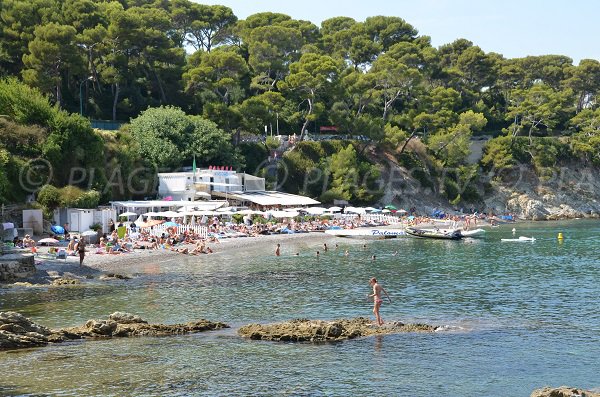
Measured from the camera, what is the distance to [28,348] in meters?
22.4

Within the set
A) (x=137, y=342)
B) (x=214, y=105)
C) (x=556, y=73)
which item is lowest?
(x=137, y=342)

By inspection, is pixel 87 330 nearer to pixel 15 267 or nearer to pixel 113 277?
pixel 15 267

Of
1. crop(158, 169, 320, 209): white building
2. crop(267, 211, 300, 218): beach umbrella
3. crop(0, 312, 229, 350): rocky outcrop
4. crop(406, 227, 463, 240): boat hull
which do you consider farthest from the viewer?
Answer: crop(158, 169, 320, 209): white building

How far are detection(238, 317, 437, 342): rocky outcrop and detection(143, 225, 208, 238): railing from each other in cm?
3045

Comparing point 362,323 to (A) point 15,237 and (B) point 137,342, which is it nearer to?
(B) point 137,342

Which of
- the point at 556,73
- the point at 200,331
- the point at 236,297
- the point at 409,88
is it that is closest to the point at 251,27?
the point at 409,88

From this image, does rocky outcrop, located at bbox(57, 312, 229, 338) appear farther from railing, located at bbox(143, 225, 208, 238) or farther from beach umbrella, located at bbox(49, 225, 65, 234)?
railing, located at bbox(143, 225, 208, 238)

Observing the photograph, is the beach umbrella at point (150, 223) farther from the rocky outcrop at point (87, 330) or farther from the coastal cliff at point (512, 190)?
the coastal cliff at point (512, 190)

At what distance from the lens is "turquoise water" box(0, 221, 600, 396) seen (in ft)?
62.6

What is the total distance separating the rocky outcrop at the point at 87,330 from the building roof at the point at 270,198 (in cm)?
4427

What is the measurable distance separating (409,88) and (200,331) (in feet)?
251

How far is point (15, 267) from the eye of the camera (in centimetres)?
3562

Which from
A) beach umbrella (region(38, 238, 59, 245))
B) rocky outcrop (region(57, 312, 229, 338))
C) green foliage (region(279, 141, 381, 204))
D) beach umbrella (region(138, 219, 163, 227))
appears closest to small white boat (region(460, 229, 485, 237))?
green foliage (region(279, 141, 381, 204))

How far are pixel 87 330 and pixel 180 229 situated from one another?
32.3 metres
